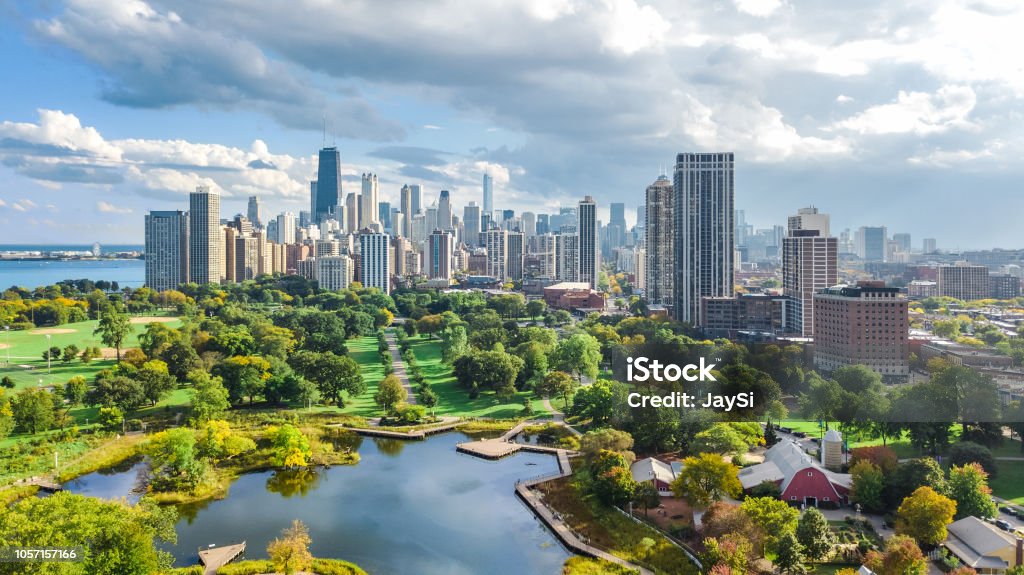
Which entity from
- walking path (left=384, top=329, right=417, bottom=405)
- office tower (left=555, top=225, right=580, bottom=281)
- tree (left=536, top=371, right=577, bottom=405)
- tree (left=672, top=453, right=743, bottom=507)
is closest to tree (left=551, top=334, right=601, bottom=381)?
tree (left=536, top=371, right=577, bottom=405)

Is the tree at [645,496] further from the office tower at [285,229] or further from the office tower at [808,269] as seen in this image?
the office tower at [285,229]

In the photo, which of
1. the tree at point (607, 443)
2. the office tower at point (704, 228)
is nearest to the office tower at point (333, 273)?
the office tower at point (704, 228)

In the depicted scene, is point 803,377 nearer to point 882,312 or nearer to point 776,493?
point 882,312

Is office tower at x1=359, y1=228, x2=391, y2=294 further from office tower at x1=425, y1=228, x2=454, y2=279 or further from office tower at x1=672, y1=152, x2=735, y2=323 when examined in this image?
office tower at x1=672, y1=152, x2=735, y2=323

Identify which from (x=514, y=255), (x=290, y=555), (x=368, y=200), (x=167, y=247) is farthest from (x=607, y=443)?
(x=368, y=200)

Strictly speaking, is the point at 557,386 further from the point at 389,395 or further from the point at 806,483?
the point at 806,483

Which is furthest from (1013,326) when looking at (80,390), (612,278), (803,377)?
(612,278)
